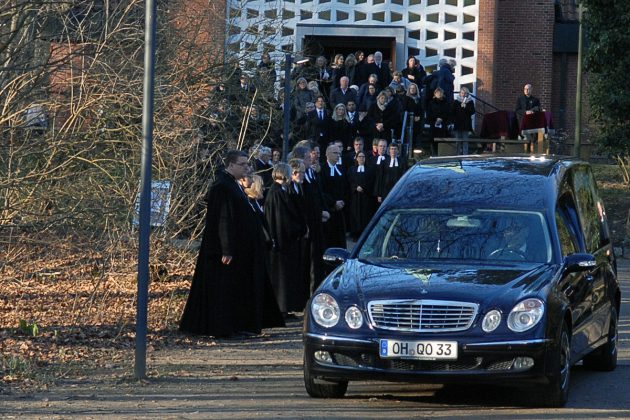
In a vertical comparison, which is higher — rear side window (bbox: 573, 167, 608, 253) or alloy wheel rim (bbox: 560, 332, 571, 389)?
rear side window (bbox: 573, 167, 608, 253)

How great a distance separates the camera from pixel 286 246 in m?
16.3

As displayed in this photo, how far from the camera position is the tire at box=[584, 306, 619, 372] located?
1212cm

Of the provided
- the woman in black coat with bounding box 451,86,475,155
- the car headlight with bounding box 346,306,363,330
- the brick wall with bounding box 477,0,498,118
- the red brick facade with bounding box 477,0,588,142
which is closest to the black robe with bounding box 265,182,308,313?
the car headlight with bounding box 346,306,363,330

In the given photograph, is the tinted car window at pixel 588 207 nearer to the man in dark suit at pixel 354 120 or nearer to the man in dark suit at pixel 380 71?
the man in dark suit at pixel 354 120

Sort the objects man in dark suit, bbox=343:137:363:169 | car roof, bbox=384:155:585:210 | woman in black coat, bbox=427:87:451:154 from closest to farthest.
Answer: car roof, bbox=384:155:585:210 < man in dark suit, bbox=343:137:363:169 < woman in black coat, bbox=427:87:451:154

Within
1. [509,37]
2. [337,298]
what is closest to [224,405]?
[337,298]

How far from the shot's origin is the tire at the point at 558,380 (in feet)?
32.2

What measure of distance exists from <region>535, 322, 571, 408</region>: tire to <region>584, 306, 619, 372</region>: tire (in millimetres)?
1960

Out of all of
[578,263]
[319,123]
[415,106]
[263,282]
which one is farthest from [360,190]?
[578,263]

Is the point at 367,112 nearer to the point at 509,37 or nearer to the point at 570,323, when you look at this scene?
the point at 509,37

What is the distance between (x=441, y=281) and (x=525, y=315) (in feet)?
2.31

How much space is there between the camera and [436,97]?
3219 cm

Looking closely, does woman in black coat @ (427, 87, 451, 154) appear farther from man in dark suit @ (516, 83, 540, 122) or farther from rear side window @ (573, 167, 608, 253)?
rear side window @ (573, 167, 608, 253)

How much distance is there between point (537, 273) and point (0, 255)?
21.2ft
